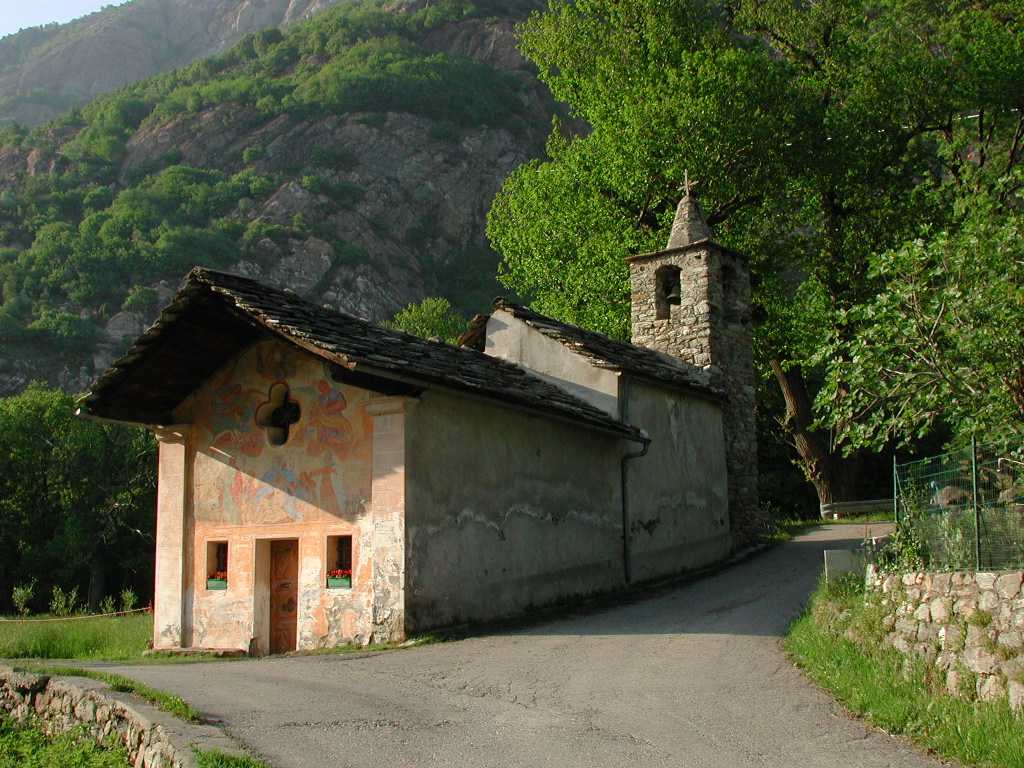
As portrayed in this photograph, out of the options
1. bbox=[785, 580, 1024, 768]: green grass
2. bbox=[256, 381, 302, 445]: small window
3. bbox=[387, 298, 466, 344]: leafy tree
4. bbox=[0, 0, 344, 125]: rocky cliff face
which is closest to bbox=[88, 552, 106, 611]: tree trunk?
bbox=[387, 298, 466, 344]: leafy tree

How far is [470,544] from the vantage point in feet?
40.9

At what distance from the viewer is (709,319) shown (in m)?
19.3

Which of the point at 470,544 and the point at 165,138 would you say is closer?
the point at 470,544

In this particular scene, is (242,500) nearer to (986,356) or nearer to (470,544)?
(470,544)

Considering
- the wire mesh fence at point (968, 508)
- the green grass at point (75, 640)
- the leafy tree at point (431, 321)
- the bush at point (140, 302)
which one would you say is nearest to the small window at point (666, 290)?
the wire mesh fence at point (968, 508)

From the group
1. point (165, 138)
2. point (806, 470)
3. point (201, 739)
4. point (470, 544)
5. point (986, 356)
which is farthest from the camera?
point (165, 138)

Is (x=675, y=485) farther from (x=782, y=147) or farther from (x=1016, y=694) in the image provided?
(x=1016, y=694)

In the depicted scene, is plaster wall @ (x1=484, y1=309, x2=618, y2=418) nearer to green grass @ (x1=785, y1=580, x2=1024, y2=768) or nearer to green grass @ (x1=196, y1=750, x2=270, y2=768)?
green grass @ (x1=785, y1=580, x2=1024, y2=768)

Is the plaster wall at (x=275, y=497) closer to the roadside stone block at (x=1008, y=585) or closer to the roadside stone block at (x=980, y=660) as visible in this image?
the roadside stone block at (x=980, y=660)

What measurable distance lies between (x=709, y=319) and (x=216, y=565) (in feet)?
34.9

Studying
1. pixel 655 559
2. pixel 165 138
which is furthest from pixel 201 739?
pixel 165 138

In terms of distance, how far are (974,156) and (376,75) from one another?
58.6 m

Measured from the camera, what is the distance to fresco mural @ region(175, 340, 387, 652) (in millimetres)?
12062

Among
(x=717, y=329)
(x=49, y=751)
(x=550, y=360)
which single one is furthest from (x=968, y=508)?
(x=717, y=329)
